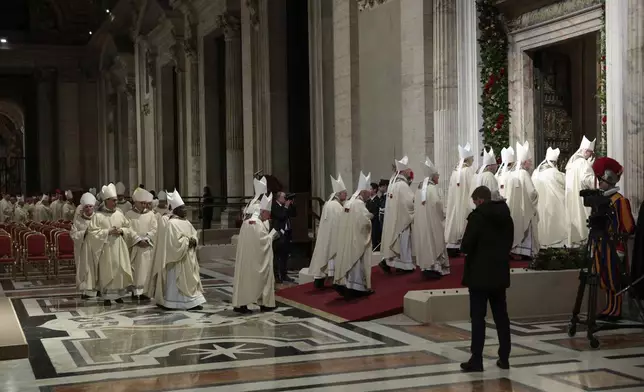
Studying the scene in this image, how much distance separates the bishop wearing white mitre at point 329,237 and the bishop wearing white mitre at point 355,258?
1.02ft

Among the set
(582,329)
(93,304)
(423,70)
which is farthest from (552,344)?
(423,70)

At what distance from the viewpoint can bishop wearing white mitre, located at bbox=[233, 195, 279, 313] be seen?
11.9m

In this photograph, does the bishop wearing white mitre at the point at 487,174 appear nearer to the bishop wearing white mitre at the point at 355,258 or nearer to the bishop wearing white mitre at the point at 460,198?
the bishop wearing white mitre at the point at 460,198

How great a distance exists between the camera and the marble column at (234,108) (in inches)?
985

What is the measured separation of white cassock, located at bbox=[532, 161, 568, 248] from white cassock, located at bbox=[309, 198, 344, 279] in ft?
10.3

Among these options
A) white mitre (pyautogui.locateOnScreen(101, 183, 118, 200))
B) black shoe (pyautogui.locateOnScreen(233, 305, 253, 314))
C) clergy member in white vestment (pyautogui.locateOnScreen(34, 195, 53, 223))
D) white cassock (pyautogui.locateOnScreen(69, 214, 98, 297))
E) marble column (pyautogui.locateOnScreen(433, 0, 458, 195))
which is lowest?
black shoe (pyautogui.locateOnScreen(233, 305, 253, 314))

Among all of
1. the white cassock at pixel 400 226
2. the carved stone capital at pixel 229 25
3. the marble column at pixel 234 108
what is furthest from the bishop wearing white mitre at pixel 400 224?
the carved stone capital at pixel 229 25

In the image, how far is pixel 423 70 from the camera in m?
16.1

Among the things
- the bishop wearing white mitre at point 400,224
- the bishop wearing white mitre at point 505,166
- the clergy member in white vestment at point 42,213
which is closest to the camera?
the bishop wearing white mitre at point 400,224

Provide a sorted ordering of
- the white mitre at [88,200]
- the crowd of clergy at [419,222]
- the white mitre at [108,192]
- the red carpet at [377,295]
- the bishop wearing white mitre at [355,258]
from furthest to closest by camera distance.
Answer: the white mitre at [108,192]
the white mitre at [88,200]
the crowd of clergy at [419,222]
the bishop wearing white mitre at [355,258]
the red carpet at [377,295]

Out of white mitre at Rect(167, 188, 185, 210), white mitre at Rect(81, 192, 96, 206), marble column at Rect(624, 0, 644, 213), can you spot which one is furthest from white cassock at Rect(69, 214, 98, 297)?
marble column at Rect(624, 0, 644, 213)

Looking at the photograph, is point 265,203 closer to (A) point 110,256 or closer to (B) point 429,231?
(B) point 429,231

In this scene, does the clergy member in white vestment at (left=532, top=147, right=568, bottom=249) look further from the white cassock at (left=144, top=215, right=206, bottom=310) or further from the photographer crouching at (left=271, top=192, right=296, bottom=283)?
the white cassock at (left=144, top=215, right=206, bottom=310)

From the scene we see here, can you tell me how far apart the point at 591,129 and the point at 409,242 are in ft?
19.2
